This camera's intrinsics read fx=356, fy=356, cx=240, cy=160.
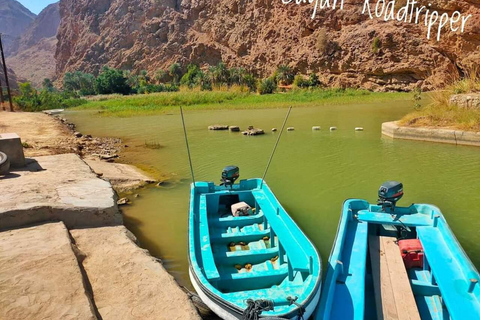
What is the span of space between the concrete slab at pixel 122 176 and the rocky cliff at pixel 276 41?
35.7 meters

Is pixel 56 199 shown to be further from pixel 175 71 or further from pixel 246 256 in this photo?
pixel 175 71

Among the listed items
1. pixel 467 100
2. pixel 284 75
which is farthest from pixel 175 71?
pixel 467 100

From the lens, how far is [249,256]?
3885 millimetres

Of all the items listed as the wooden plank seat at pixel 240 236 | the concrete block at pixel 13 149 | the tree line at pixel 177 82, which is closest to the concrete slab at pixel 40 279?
the wooden plank seat at pixel 240 236

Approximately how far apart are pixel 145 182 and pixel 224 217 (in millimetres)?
2853

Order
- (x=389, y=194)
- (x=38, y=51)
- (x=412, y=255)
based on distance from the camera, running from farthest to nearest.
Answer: (x=38, y=51), (x=389, y=194), (x=412, y=255)

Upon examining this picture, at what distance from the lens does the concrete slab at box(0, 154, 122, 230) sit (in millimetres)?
4000

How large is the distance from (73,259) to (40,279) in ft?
1.20

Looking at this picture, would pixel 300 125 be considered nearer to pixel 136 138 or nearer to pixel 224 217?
pixel 136 138

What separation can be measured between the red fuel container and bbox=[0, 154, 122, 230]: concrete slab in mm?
3317

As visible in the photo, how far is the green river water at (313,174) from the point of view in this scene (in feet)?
16.2

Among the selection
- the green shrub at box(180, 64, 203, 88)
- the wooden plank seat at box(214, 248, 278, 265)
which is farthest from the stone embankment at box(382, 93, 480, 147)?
the green shrub at box(180, 64, 203, 88)

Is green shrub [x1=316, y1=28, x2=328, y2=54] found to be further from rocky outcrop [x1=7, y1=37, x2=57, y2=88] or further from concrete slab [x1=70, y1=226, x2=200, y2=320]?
rocky outcrop [x1=7, y1=37, x2=57, y2=88]

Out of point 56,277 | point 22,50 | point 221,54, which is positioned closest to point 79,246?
point 56,277
